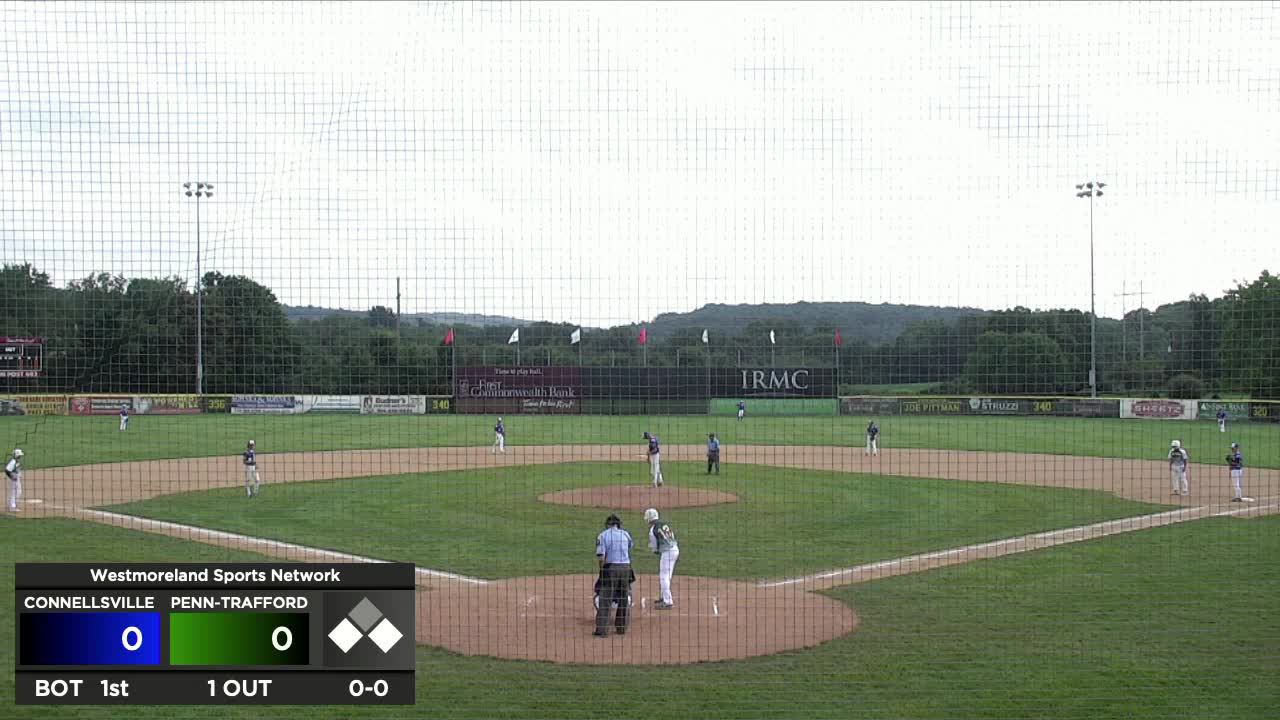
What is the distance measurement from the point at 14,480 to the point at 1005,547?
20.0 metres

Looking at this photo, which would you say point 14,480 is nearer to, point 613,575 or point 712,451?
point 613,575

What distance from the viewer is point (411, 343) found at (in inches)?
608

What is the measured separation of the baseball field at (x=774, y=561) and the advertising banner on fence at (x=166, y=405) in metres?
9.94

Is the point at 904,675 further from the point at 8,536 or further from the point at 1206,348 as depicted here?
the point at 8,536

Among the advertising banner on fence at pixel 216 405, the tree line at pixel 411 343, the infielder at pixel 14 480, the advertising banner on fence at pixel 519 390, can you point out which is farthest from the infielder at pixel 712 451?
the advertising banner on fence at pixel 216 405

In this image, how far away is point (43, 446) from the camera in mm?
37719

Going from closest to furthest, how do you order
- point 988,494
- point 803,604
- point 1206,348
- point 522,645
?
point 522,645 → point 803,604 → point 1206,348 → point 988,494

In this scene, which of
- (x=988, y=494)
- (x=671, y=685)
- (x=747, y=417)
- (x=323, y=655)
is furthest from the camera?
(x=747, y=417)

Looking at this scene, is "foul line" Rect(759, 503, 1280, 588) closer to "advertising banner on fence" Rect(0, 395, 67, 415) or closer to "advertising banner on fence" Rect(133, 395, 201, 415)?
"advertising banner on fence" Rect(0, 395, 67, 415)

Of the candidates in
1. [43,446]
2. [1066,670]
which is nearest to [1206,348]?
[1066,670]

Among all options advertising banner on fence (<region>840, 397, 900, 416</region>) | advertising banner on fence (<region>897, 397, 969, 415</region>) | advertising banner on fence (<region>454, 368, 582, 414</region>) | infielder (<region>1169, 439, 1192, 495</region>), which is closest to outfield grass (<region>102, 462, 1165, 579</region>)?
infielder (<region>1169, 439, 1192, 495</region>)

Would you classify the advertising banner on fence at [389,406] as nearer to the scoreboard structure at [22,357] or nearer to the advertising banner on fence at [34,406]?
the advertising banner on fence at [34,406]

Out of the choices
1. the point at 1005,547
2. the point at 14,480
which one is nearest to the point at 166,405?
the point at 14,480

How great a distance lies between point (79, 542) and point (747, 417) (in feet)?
108
